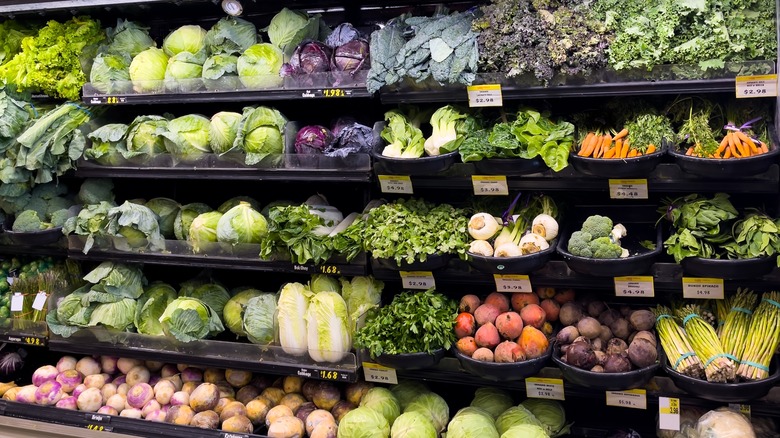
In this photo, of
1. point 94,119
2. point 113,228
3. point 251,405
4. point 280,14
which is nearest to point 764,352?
point 251,405

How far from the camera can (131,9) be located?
4.14m

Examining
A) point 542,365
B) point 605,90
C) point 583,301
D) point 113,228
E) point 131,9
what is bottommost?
point 542,365

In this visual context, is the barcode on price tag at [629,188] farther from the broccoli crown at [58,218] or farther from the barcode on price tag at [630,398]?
the broccoli crown at [58,218]

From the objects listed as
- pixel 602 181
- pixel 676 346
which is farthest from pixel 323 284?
pixel 676 346

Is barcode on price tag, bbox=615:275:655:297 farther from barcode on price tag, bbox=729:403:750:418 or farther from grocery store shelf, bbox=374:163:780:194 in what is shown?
barcode on price tag, bbox=729:403:750:418

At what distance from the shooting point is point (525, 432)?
123 inches

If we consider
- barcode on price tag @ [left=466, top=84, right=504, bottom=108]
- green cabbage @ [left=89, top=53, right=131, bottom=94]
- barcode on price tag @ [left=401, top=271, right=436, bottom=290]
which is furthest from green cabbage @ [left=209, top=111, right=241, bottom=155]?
barcode on price tag @ [left=466, top=84, right=504, bottom=108]

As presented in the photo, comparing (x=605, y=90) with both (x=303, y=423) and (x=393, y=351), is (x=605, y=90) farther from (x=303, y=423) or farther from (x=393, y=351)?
(x=303, y=423)

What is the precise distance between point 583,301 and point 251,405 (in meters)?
1.81

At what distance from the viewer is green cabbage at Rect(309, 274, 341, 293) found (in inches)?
147

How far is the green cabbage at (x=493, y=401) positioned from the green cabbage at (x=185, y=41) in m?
2.46

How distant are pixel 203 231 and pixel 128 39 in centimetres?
125

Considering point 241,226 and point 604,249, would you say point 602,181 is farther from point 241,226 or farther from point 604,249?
point 241,226

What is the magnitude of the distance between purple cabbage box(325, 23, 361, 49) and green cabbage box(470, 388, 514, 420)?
193 centimetres
